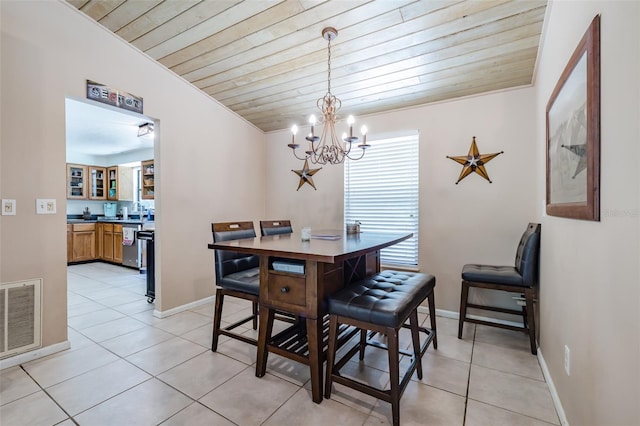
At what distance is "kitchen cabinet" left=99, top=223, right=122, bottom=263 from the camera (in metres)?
5.76

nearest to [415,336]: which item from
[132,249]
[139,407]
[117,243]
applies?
[139,407]

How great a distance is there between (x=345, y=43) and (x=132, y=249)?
5.27 metres

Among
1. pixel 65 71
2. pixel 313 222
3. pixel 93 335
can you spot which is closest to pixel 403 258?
pixel 313 222

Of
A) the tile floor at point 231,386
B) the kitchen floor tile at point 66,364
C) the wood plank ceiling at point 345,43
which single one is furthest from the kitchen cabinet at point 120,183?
the kitchen floor tile at point 66,364

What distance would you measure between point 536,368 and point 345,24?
9.60 feet

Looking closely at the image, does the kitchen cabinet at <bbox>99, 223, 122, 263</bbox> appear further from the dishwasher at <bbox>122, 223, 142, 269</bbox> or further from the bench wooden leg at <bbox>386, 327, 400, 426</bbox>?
the bench wooden leg at <bbox>386, 327, 400, 426</bbox>

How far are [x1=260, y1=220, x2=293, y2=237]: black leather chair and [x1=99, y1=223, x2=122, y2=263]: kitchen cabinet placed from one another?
170 inches

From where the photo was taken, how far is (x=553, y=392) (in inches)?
69.8

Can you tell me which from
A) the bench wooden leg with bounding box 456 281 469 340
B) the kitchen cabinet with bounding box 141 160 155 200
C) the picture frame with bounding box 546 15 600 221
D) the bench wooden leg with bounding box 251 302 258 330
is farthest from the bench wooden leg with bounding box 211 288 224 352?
the kitchen cabinet with bounding box 141 160 155 200

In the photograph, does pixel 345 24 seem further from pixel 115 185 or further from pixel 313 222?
pixel 115 185

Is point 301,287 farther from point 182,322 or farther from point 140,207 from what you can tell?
point 140,207

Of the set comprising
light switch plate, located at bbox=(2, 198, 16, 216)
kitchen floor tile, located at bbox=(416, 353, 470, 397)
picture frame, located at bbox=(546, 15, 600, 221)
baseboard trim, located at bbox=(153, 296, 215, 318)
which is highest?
picture frame, located at bbox=(546, 15, 600, 221)

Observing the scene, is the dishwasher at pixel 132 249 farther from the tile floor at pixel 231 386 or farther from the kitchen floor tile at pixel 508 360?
the kitchen floor tile at pixel 508 360

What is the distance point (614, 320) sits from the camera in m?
0.99
